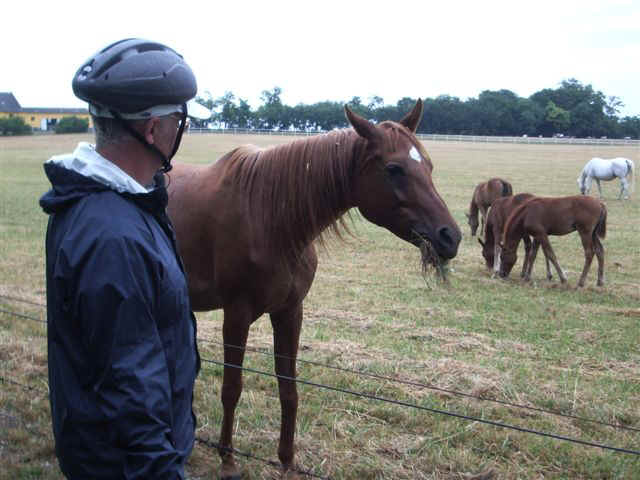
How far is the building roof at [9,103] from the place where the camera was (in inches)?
3265

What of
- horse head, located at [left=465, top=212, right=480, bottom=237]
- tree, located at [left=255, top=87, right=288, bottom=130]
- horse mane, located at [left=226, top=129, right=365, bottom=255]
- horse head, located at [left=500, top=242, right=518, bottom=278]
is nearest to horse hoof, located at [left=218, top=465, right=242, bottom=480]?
horse mane, located at [left=226, top=129, right=365, bottom=255]

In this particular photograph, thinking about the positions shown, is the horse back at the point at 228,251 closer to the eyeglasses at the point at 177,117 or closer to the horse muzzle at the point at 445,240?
the horse muzzle at the point at 445,240

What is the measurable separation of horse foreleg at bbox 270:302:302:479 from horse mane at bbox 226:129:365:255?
0.56m

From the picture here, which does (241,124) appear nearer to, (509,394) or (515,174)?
→ (515,174)

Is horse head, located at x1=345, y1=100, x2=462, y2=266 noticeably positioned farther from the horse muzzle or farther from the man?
the man

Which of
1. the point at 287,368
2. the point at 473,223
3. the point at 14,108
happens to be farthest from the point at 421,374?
the point at 14,108

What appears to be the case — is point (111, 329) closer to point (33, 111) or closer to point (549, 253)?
point (549, 253)

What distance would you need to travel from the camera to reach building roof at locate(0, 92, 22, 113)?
82.9m

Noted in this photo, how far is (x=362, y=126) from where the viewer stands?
3.12m

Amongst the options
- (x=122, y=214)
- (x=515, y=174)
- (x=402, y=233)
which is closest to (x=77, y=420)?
(x=122, y=214)

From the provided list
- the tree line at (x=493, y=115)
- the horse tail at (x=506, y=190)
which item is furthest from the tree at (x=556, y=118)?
the horse tail at (x=506, y=190)

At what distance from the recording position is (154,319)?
149cm

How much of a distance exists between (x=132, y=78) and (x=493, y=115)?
62.4 metres

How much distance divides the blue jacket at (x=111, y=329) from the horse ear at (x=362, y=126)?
1656 mm
